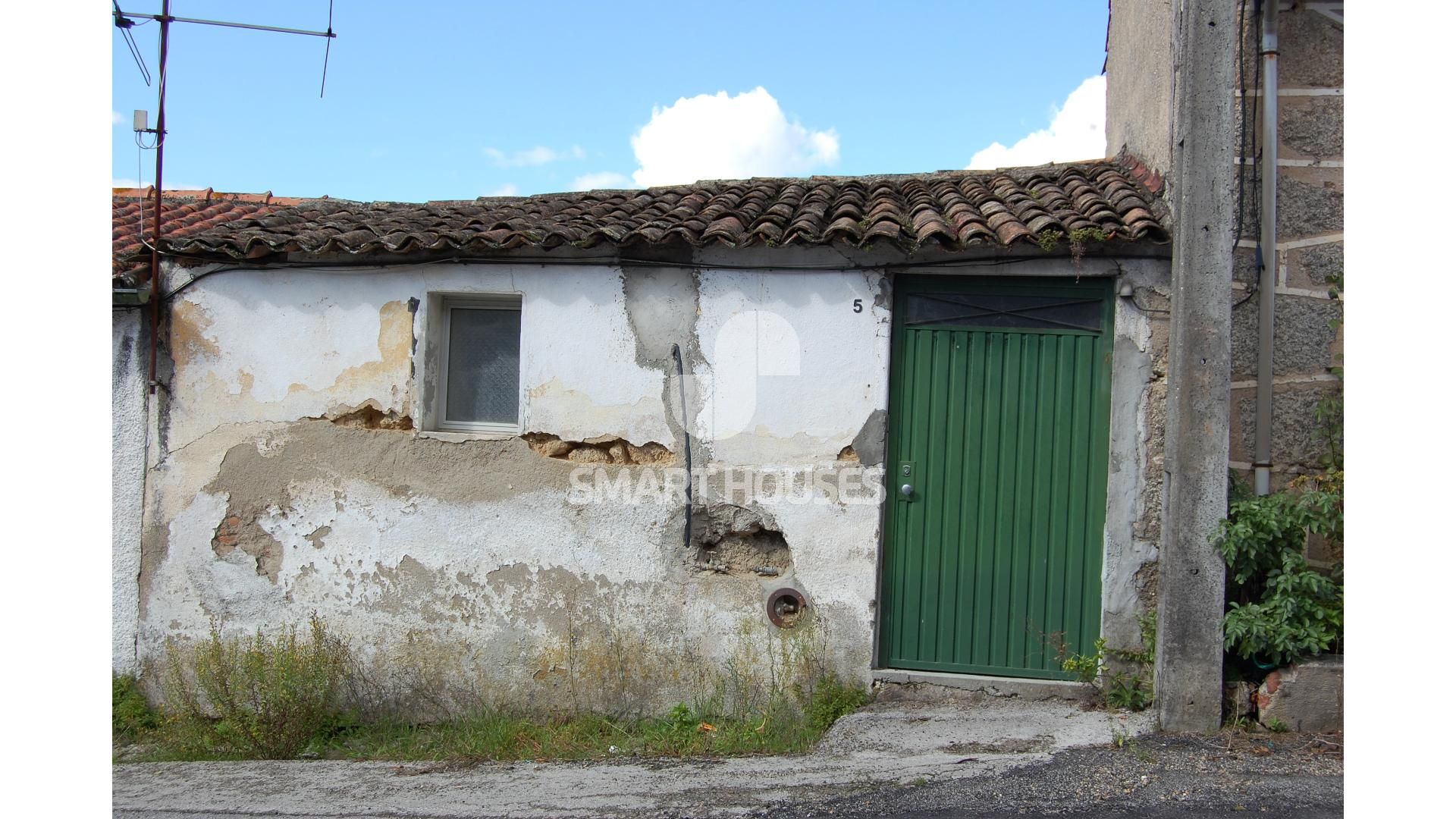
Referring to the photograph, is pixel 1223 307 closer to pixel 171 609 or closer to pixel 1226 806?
pixel 1226 806

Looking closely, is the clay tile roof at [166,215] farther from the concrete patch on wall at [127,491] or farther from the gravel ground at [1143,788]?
the gravel ground at [1143,788]

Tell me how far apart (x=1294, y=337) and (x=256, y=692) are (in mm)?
6421

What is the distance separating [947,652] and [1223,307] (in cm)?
241

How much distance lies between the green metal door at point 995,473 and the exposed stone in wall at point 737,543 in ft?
2.20

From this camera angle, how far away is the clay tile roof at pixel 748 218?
17.0 feet

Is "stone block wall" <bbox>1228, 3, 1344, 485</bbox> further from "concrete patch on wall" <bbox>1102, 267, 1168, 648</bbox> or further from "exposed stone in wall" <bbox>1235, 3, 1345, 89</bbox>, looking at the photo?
"concrete patch on wall" <bbox>1102, 267, 1168, 648</bbox>

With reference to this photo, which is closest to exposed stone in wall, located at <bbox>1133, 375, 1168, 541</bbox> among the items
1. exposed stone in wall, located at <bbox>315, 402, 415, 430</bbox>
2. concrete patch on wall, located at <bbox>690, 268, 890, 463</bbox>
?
concrete patch on wall, located at <bbox>690, 268, 890, 463</bbox>

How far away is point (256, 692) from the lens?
18.1 ft

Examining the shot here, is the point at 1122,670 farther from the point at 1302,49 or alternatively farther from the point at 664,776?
the point at 1302,49

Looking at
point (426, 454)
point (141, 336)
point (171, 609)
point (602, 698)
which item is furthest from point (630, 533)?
point (141, 336)

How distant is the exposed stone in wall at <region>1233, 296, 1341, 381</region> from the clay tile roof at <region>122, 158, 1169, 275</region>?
77 centimetres

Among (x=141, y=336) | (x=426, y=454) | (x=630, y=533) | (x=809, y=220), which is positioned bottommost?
(x=630, y=533)

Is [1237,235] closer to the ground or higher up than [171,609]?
higher up

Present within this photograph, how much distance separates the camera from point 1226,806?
3.80 metres
